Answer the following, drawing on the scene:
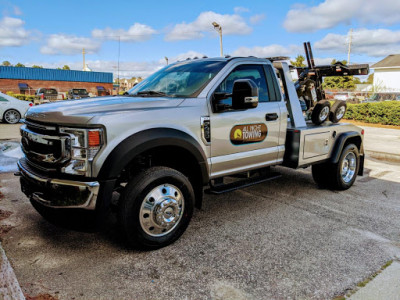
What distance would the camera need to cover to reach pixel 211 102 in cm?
360

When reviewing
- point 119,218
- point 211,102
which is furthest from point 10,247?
point 211,102

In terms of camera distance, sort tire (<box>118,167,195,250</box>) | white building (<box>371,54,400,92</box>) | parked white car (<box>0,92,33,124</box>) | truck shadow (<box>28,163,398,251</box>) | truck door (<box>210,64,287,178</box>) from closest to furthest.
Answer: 1. tire (<box>118,167,195,250</box>)
2. truck shadow (<box>28,163,398,251</box>)
3. truck door (<box>210,64,287,178</box>)
4. parked white car (<box>0,92,33,124</box>)
5. white building (<box>371,54,400,92</box>)

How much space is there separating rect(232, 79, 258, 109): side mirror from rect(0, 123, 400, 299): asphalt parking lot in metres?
1.46

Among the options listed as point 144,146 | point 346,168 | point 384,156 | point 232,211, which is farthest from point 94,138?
point 384,156

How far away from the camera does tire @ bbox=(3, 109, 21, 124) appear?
13684mm

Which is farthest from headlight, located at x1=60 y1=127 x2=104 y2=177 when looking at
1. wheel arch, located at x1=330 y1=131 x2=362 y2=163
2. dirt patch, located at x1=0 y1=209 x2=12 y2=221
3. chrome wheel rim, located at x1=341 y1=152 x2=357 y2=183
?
chrome wheel rim, located at x1=341 y1=152 x2=357 y2=183

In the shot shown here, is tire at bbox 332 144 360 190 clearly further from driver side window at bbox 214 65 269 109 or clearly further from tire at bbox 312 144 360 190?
driver side window at bbox 214 65 269 109

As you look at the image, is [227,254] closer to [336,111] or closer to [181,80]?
[181,80]

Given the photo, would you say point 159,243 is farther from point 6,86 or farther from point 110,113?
point 6,86

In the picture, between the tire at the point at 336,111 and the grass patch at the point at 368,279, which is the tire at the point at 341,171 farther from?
the grass patch at the point at 368,279

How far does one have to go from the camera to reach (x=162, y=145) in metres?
3.13

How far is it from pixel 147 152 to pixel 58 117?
2.85ft

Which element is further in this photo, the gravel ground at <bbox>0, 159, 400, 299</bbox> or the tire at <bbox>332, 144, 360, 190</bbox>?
the tire at <bbox>332, 144, 360, 190</bbox>

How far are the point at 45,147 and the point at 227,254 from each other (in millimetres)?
2015
